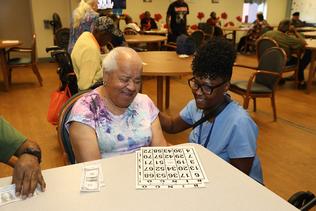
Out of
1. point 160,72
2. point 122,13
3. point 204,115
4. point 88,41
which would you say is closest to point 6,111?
point 88,41

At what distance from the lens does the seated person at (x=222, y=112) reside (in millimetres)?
1396

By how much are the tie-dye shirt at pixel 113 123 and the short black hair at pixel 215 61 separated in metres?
0.38

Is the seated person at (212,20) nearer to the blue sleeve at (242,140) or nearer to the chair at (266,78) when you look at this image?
the chair at (266,78)

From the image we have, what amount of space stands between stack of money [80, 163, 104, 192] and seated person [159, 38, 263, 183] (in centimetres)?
56

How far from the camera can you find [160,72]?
9.89 feet

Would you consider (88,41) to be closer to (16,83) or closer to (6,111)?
(6,111)

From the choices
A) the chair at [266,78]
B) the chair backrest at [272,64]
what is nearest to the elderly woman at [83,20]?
the chair at [266,78]

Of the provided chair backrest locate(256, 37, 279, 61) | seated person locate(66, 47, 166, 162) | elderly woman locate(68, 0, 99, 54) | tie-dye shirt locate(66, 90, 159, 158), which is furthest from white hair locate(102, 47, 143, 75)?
chair backrest locate(256, 37, 279, 61)

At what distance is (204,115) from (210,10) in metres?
9.08

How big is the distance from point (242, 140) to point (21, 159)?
0.90m

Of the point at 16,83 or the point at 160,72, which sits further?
the point at 16,83

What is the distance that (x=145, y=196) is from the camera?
103cm

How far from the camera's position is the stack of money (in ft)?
3.47

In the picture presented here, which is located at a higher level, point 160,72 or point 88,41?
point 88,41
